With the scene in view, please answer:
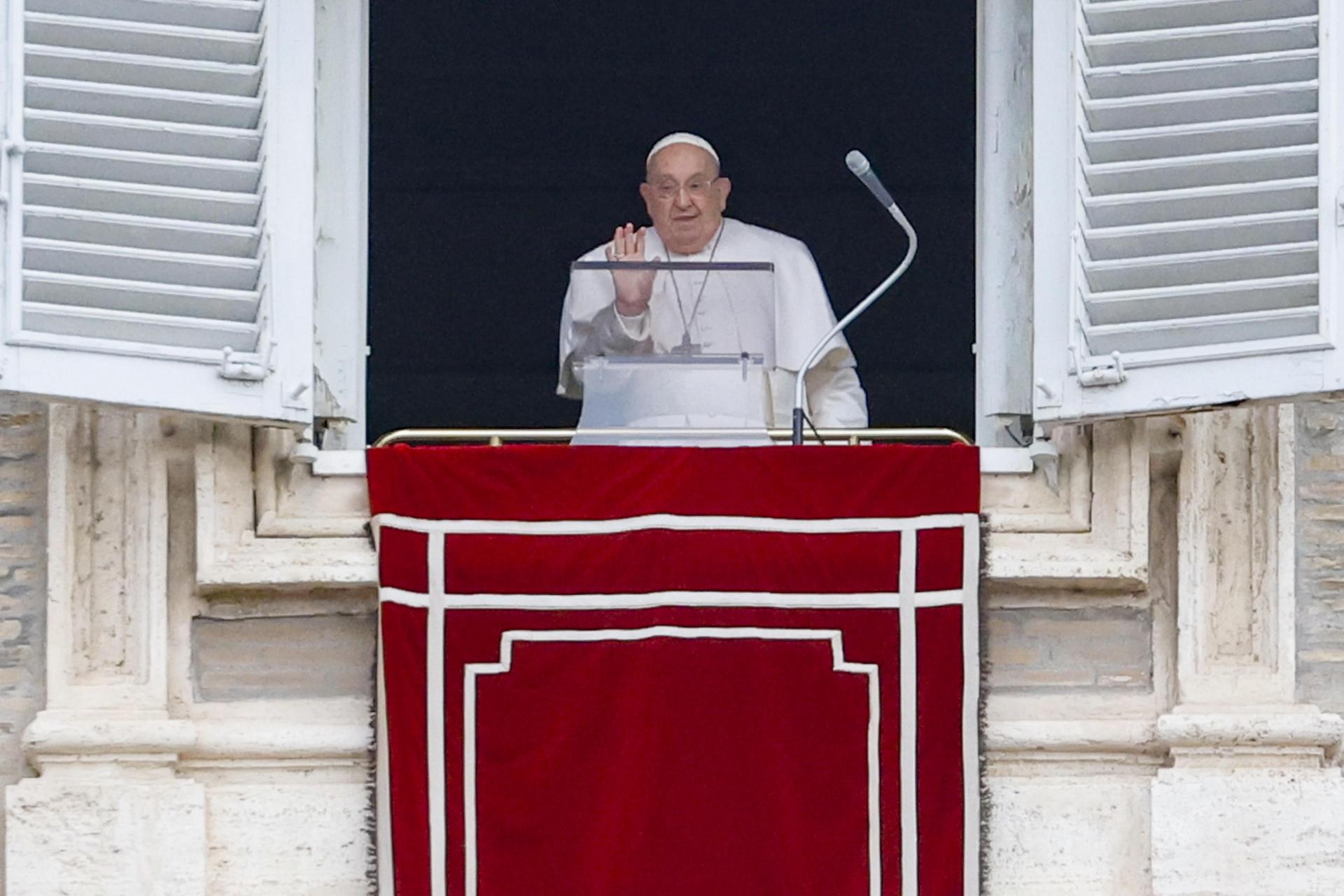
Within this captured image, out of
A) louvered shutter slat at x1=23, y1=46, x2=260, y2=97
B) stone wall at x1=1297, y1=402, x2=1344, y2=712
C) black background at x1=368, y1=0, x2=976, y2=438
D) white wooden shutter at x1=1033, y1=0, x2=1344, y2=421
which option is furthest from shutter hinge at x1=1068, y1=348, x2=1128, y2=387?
black background at x1=368, y1=0, x2=976, y2=438

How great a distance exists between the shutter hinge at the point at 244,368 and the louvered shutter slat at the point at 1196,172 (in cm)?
161

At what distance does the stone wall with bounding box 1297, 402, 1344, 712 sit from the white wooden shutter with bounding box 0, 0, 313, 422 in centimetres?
202

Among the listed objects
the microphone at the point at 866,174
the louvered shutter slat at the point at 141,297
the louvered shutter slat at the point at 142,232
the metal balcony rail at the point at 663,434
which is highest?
the microphone at the point at 866,174

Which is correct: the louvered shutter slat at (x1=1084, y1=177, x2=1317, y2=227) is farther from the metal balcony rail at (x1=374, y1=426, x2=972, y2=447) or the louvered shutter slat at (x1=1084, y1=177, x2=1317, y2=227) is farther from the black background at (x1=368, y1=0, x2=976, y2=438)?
the black background at (x1=368, y1=0, x2=976, y2=438)

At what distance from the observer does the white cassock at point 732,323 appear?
6598 mm

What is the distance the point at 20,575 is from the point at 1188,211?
2.44 metres

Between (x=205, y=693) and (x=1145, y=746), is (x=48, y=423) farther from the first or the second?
(x=1145, y=746)

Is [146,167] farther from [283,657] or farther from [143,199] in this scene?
[283,657]

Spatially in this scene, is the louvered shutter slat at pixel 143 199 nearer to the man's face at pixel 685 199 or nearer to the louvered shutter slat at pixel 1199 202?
the man's face at pixel 685 199

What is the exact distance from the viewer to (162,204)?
640 centimetres

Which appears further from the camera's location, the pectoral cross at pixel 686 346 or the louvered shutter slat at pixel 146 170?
the pectoral cross at pixel 686 346

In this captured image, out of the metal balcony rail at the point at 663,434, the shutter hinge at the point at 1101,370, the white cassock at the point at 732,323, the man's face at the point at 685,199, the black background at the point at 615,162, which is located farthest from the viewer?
the black background at the point at 615,162

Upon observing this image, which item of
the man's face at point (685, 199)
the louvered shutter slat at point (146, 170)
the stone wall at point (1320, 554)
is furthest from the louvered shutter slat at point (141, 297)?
the stone wall at point (1320, 554)

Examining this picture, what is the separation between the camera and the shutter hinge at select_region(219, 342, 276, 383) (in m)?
6.27
